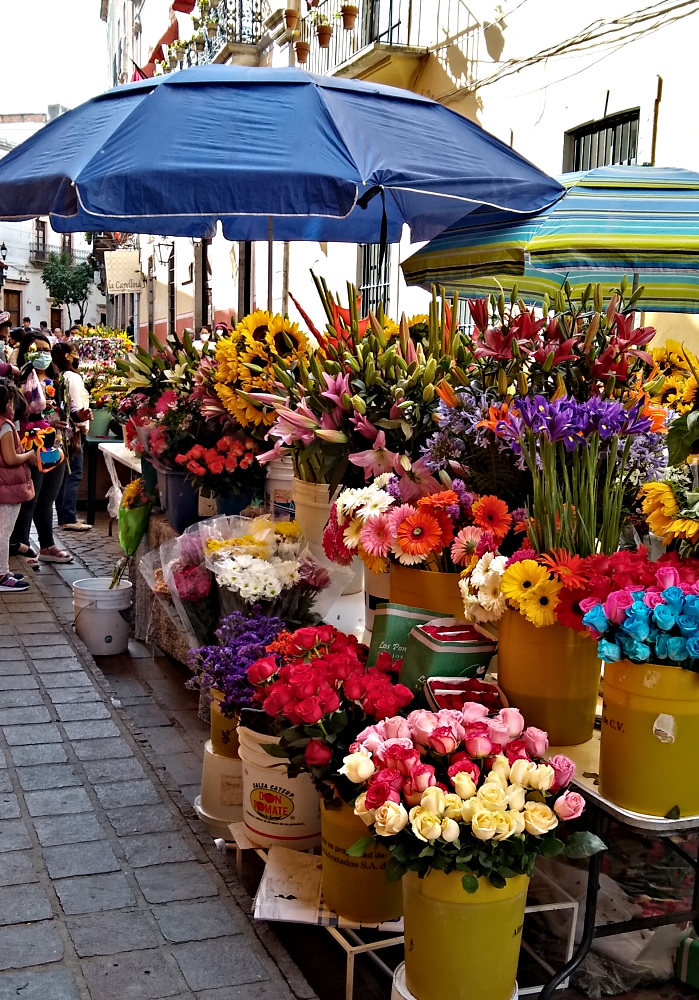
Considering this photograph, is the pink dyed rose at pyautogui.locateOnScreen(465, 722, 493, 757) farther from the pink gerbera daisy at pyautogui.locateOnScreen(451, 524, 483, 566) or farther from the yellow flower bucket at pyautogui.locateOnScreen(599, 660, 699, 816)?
the pink gerbera daisy at pyautogui.locateOnScreen(451, 524, 483, 566)

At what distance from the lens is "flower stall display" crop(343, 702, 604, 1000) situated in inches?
79.8

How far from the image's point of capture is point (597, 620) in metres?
2.02

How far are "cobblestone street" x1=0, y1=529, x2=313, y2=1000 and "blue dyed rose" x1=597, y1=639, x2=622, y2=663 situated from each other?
1.14 m

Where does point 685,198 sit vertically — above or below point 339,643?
above

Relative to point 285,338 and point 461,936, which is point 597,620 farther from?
point 285,338

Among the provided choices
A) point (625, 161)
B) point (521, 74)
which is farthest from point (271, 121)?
point (521, 74)

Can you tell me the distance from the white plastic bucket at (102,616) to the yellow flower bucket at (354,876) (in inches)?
129

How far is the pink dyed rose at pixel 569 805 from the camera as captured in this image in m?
2.04

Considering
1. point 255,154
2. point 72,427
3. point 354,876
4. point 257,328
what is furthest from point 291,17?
point 354,876

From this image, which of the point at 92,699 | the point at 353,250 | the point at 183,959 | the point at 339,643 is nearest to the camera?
the point at 183,959

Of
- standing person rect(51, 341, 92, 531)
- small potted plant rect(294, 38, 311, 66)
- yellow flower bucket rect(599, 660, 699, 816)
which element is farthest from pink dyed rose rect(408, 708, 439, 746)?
small potted plant rect(294, 38, 311, 66)

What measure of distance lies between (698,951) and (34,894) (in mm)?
1752

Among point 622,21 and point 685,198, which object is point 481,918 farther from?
point 622,21

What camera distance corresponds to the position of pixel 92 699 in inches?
178
